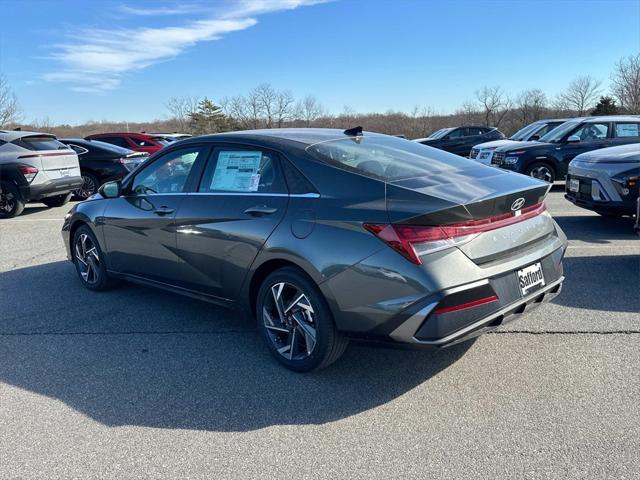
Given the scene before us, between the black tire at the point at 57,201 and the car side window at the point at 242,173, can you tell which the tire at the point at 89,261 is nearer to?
the car side window at the point at 242,173

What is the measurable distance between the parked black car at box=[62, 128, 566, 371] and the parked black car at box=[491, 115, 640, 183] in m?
9.00

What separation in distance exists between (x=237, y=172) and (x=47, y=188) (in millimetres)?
8325

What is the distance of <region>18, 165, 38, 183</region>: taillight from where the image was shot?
34.4ft

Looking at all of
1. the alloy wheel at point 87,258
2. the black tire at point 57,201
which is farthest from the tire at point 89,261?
the black tire at point 57,201

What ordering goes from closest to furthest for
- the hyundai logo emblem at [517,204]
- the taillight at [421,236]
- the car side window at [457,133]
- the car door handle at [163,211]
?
the taillight at [421,236] < the hyundai logo emblem at [517,204] < the car door handle at [163,211] < the car side window at [457,133]

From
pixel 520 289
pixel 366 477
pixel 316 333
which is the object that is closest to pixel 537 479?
pixel 366 477

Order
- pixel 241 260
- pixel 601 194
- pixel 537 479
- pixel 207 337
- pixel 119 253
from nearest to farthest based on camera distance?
pixel 537 479, pixel 241 260, pixel 207 337, pixel 119 253, pixel 601 194

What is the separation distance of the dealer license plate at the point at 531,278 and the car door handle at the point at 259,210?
1.65 meters

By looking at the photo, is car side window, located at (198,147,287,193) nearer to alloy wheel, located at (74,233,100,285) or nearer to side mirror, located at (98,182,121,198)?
side mirror, located at (98,182,121,198)

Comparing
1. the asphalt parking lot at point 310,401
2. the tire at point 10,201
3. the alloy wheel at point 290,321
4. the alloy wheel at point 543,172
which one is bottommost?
the asphalt parking lot at point 310,401

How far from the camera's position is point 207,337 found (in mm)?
4348

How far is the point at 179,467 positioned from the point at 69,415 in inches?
38.5

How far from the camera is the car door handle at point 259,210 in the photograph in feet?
12.0

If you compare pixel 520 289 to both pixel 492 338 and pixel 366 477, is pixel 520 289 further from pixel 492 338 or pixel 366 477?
pixel 366 477
